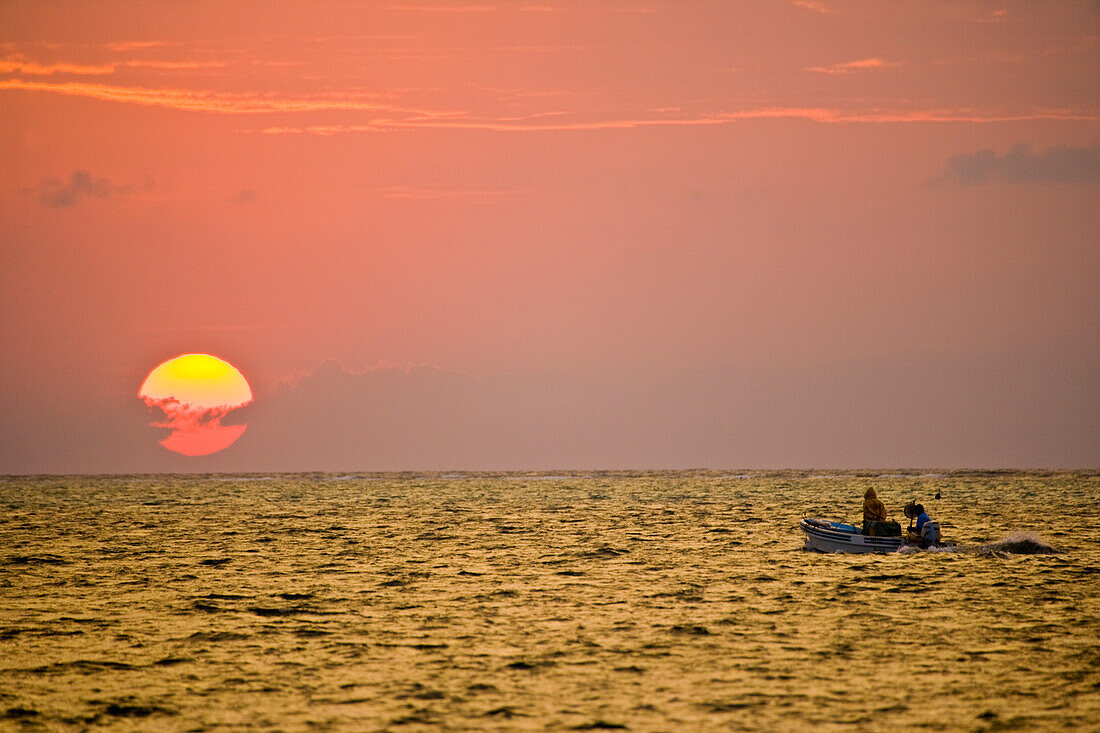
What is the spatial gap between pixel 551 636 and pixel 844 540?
55.1 feet

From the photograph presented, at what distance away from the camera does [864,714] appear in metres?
16.4

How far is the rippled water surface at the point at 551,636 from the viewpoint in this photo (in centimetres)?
1692

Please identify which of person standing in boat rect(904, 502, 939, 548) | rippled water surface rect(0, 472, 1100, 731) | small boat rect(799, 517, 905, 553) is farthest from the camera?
person standing in boat rect(904, 502, 939, 548)

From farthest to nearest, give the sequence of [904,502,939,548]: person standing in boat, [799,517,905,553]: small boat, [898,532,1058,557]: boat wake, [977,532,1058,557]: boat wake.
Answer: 1. [977,532,1058,557]: boat wake
2. [898,532,1058,557]: boat wake
3. [904,502,939,548]: person standing in boat
4. [799,517,905,553]: small boat

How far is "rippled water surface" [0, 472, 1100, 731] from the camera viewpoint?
1692 cm

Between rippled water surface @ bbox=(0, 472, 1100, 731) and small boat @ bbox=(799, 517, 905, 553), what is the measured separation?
448 mm

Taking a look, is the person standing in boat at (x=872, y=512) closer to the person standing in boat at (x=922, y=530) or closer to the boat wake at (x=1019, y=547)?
the person standing in boat at (x=922, y=530)

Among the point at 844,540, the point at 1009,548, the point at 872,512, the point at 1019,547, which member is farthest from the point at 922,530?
the point at 1019,547

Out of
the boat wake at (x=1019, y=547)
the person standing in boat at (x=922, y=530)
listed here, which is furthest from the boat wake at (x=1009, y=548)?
the person standing in boat at (x=922, y=530)

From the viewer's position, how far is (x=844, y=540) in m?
36.5

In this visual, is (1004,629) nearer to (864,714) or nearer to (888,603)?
(888,603)

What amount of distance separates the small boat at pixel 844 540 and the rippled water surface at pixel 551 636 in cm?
45

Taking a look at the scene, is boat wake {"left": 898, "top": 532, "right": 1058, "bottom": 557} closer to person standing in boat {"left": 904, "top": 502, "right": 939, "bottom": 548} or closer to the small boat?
person standing in boat {"left": 904, "top": 502, "right": 939, "bottom": 548}

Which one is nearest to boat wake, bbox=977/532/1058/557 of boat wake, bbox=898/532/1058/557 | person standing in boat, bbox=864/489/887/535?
boat wake, bbox=898/532/1058/557
